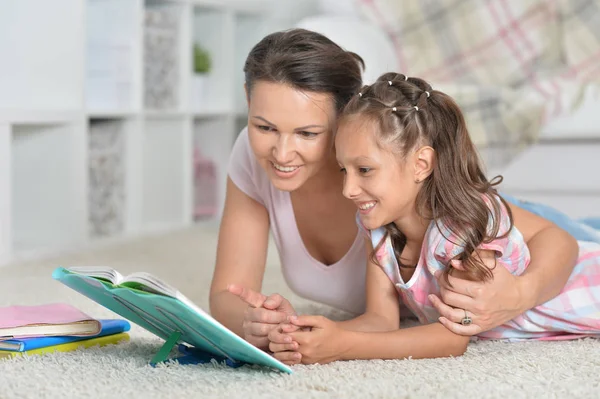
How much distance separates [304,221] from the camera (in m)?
1.54

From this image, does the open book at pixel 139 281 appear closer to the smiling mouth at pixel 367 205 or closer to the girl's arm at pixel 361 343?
the girl's arm at pixel 361 343

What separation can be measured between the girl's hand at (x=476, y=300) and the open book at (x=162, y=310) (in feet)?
0.93

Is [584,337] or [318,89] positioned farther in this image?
[584,337]

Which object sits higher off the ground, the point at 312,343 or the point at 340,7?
the point at 340,7

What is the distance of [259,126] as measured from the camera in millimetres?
1326

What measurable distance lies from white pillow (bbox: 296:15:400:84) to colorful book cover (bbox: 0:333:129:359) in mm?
1185

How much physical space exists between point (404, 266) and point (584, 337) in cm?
34

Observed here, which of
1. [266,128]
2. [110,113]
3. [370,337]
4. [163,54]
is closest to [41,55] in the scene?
[110,113]

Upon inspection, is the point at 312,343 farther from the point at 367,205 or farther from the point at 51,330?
the point at 51,330

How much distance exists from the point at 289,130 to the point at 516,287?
16.4 inches

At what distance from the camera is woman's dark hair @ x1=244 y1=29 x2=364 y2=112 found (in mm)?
1303

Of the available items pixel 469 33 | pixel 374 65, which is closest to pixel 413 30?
pixel 469 33

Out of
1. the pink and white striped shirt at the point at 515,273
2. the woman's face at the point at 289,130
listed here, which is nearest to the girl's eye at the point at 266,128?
the woman's face at the point at 289,130

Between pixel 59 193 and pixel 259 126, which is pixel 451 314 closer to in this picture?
pixel 259 126
